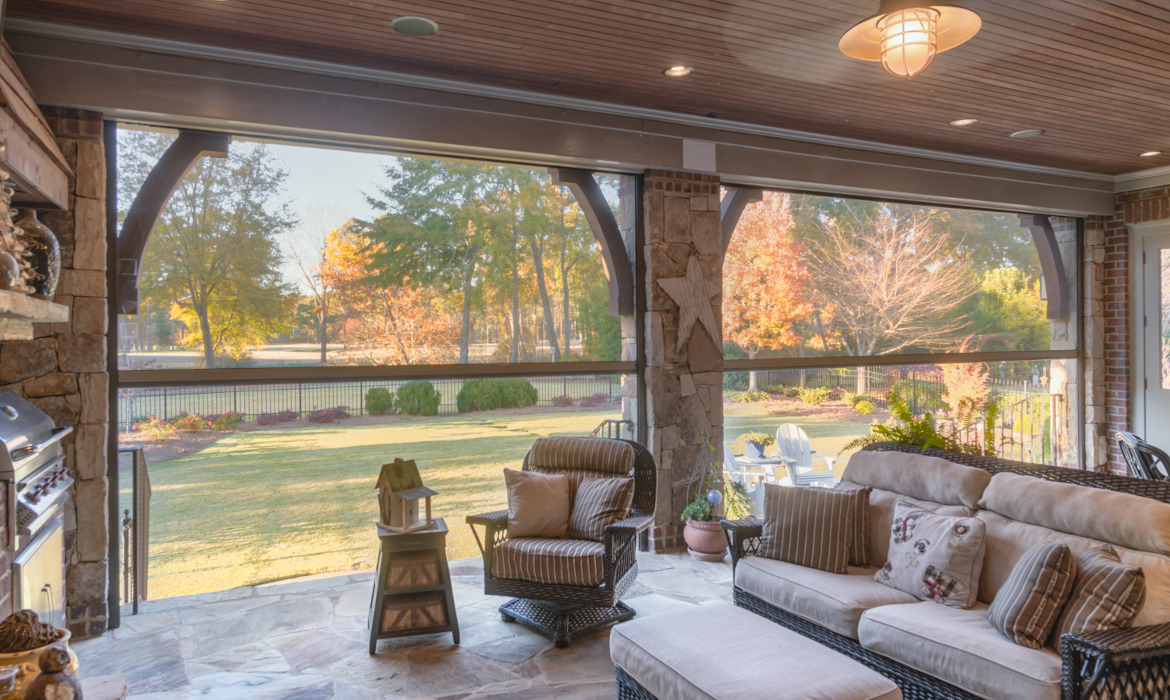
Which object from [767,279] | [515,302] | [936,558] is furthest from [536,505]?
[767,279]

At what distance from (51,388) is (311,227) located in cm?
161

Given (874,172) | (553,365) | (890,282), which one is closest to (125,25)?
(553,365)

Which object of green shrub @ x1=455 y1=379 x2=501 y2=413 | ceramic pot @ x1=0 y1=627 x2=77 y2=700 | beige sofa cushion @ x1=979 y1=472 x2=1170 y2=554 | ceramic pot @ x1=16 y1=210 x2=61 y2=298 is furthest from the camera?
green shrub @ x1=455 y1=379 x2=501 y2=413

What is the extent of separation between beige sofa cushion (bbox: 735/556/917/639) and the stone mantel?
2946 mm

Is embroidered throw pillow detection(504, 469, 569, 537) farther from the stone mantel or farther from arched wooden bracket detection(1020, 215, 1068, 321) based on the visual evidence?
arched wooden bracket detection(1020, 215, 1068, 321)

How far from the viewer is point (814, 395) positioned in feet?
22.0

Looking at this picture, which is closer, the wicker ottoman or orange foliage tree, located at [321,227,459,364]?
the wicker ottoman

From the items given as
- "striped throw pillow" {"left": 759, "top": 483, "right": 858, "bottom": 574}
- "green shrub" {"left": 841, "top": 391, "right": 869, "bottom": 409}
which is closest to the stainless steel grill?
"striped throw pillow" {"left": 759, "top": 483, "right": 858, "bottom": 574}

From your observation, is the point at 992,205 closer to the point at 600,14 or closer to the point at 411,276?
the point at 600,14

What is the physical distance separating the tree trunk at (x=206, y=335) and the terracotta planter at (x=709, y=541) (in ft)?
10.3

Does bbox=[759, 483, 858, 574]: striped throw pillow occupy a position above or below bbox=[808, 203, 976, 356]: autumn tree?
below

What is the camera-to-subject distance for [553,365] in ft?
15.9

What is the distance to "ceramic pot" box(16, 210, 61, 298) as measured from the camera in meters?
2.69

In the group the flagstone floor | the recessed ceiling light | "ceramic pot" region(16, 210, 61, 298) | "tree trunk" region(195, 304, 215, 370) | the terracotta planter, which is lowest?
the flagstone floor
